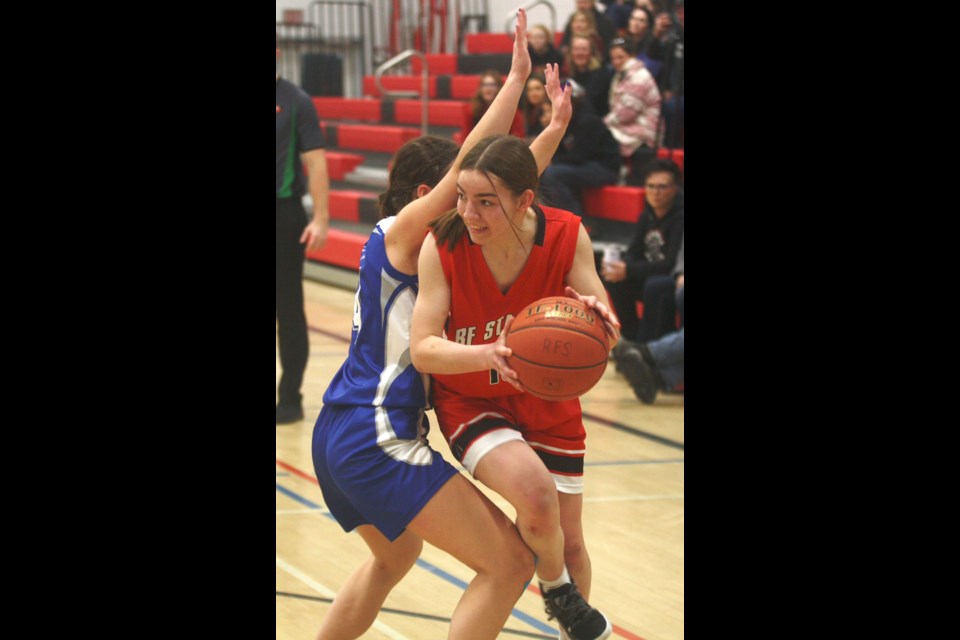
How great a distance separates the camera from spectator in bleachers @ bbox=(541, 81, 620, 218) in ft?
27.1

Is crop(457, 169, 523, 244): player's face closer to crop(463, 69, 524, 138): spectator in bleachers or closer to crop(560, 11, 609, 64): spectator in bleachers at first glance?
crop(463, 69, 524, 138): spectator in bleachers

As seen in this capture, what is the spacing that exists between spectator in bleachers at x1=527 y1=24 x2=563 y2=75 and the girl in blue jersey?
668 cm

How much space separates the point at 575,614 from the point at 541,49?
7306 mm

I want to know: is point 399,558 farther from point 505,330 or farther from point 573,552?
point 505,330

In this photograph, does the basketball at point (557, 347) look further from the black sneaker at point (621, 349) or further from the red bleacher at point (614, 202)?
the red bleacher at point (614, 202)

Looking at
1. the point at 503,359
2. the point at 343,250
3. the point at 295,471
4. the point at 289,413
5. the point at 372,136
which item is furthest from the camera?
the point at 372,136

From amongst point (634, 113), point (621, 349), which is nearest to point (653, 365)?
point (621, 349)

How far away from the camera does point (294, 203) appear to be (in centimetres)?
603

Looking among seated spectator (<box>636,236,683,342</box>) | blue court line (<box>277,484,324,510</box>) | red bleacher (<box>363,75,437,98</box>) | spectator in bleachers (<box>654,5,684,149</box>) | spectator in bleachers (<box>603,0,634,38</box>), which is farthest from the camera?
red bleacher (<box>363,75,437,98</box>)

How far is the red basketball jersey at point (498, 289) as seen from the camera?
252 centimetres

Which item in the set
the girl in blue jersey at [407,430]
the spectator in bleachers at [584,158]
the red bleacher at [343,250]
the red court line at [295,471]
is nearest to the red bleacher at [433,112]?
the red bleacher at [343,250]

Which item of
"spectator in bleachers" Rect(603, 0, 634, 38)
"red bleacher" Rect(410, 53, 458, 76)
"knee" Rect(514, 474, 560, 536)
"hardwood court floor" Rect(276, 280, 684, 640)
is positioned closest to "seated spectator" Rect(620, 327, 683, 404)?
"hardwood court floor" Rect(276, 280, 684, 640)
